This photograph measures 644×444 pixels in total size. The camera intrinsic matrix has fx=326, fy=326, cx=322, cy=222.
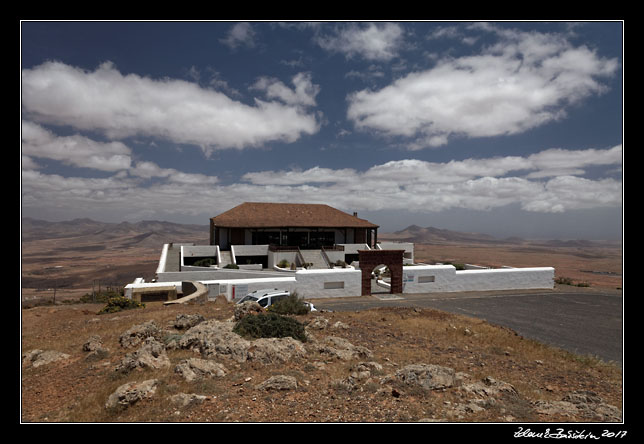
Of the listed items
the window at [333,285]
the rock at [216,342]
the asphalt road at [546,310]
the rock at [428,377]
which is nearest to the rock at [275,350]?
the rock at [216,342]

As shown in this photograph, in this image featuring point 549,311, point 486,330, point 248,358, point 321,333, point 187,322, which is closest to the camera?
point 248,358

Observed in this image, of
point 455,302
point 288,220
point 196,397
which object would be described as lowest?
point 455,302

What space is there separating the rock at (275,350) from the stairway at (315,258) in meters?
24.3

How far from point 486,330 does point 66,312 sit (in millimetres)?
20966

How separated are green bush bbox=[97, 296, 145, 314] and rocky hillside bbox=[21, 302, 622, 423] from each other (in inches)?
194

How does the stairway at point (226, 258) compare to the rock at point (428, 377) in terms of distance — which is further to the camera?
the stairway at point (226, 258)

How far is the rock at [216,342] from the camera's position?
808cm

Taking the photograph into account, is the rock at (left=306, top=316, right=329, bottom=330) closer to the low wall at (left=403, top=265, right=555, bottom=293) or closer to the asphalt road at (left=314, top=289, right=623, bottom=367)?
the asphalt road at (left=314, top=289, right=623, bottom=367)

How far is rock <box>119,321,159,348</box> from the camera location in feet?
30.7

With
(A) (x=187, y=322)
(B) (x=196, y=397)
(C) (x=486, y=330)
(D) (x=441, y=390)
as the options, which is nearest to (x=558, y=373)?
(D) (x=441, y=390)

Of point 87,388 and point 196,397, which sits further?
point 87,388

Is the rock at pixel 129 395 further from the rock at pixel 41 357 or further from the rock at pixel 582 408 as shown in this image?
the rock at pixel 582 408

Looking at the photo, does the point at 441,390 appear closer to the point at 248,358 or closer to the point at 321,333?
the point at 248,358

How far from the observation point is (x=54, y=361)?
854 cm
